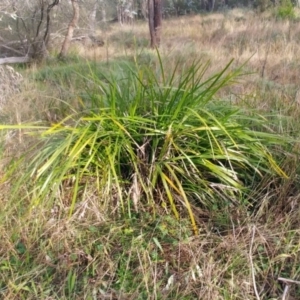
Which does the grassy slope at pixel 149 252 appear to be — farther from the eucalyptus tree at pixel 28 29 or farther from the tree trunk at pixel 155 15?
the tree trunk at pixel 155 15

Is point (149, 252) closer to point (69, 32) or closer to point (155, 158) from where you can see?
point (155, 158)

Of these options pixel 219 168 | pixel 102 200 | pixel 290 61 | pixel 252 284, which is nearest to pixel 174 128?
pixel 219 168

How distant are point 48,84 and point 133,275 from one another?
3.28 m

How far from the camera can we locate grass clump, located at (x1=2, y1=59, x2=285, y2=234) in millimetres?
2377

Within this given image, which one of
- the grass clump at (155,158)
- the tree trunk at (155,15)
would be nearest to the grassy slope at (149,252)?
the grass clump at (155,158)

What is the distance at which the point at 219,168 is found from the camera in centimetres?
246

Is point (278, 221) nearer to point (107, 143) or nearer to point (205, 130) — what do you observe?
point (205, 130)

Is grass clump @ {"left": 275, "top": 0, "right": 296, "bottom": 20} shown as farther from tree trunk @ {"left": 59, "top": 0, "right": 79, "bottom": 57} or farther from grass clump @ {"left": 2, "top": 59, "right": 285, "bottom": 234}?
grass clump @ {"left": 2, "top": 59, "right": 285, "bottom": 234}

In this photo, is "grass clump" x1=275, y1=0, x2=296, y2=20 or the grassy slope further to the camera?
"grass clump" x1=275, y1=0, x2=296, y2=20

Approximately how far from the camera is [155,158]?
2494 millimetres

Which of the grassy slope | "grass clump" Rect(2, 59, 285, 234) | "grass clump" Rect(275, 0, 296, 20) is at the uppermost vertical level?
"grass clump" Rect(275, 0, 296, 20)

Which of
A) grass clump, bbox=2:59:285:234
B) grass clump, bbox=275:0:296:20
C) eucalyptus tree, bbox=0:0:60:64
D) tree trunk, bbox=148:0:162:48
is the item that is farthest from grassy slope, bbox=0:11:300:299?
grass clump, bbox=275:0:296:20

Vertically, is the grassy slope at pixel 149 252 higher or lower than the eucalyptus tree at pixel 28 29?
lower

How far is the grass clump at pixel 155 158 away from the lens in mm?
2377
